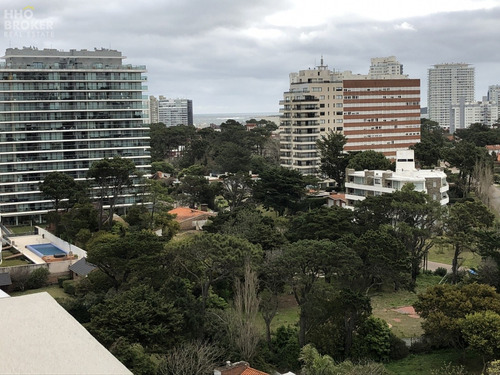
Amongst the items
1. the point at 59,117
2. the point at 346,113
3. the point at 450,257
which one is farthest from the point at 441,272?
the point at 346,113

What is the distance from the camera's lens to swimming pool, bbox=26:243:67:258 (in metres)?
45.4

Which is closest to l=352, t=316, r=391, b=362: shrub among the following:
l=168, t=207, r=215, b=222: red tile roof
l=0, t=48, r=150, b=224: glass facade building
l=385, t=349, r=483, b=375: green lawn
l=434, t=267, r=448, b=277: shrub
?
l=385, t=349, r=483, b=375: green lawn

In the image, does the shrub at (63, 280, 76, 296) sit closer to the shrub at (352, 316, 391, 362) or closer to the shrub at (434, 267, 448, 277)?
the shrub at (352, 316, 391, 362)

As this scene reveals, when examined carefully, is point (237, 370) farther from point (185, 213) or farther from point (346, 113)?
point (346, 113)

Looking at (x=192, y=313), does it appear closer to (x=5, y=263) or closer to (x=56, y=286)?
(x=56, y=286)

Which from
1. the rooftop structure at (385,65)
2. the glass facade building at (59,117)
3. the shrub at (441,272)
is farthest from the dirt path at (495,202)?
the rooftop structure at (385,65)

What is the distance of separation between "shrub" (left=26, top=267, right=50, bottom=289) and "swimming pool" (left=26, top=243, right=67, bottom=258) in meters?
5.29

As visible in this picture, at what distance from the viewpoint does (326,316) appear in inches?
1059

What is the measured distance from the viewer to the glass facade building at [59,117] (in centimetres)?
5547

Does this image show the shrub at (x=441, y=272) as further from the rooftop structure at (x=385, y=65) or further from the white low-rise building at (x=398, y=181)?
the rooftop structure at (x=385, y=65)

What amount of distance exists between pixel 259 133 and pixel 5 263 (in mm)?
63257

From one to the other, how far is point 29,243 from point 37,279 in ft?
39.5

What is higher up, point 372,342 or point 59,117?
point 59,117

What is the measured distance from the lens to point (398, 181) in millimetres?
50062
